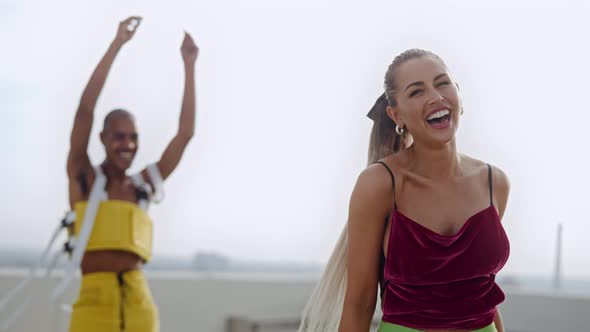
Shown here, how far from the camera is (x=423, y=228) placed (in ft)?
5.02

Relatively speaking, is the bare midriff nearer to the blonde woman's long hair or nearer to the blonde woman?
the blonde woman's long hair

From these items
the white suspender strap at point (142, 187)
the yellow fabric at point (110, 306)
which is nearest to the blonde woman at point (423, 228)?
the yellow fabric at point (110, 306)

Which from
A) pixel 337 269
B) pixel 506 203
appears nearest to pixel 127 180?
pixel 337 269

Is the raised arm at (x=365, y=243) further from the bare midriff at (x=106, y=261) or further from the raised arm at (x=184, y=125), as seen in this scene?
the raised arm at (x=184, y=125)

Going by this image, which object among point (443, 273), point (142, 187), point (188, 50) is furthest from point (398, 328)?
point (188, 50)

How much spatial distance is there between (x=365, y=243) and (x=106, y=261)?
59.4 inches

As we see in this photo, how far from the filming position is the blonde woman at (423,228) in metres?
1.51

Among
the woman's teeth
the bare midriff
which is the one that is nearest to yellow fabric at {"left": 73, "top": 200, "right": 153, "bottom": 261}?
the bare midriff

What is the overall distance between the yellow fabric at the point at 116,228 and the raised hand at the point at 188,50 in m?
0.60

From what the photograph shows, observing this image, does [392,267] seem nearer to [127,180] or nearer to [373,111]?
[373,111]

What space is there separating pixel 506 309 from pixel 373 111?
4394 millimetres

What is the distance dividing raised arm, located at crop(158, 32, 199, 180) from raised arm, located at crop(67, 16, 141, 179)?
0.87ft

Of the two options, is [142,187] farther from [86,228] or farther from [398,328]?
[398,328]

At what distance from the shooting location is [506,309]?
18.9 ft
